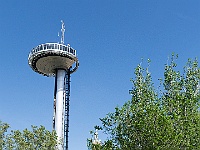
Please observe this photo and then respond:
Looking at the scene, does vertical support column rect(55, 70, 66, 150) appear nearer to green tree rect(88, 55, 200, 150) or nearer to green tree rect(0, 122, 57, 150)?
green tree rect(0, 122, 57, 150)

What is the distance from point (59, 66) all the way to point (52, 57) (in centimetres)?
211

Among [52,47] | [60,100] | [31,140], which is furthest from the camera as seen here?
[52,47]

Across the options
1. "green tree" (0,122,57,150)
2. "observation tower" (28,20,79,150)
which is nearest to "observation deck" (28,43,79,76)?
"observation tower" (28,20,79,150)

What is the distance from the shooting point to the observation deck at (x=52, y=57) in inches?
2188

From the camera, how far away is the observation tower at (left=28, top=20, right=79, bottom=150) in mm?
53706

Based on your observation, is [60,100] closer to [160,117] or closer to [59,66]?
[59,66]

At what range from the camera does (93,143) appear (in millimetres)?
20656

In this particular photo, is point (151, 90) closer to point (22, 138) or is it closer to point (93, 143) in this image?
point (93, 143)

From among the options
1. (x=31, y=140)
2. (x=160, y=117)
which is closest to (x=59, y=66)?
(x=31, y=140)

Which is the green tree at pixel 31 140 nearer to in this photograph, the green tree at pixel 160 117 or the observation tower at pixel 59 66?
the green tree at pixel 160 117

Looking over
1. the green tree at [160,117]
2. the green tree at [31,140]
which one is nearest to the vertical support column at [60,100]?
the green tree at [31,140]

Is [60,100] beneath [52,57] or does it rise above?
beneath

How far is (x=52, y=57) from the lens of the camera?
5641 cm

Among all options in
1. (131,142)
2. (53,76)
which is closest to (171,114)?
(131,142)
